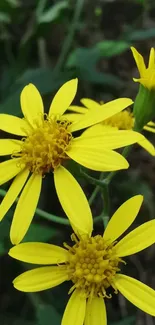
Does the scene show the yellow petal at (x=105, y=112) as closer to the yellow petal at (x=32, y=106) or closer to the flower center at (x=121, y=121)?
the yellow petal at (x=32, y=106)

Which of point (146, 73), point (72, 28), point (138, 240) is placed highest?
point (72, 28)

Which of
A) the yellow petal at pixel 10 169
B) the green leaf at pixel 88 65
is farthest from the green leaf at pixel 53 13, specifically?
the yellow petal at pixel 10 169

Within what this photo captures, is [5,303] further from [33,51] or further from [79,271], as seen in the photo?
[33,51]

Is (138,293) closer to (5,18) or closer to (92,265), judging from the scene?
(92,265)

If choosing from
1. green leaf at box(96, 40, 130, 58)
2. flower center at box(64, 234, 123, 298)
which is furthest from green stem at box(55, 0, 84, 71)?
flower center at box(64, 234, 123, 298)

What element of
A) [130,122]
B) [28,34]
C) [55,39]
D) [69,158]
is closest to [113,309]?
[130,122]

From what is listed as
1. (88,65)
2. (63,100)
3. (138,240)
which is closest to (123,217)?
(138,240)
